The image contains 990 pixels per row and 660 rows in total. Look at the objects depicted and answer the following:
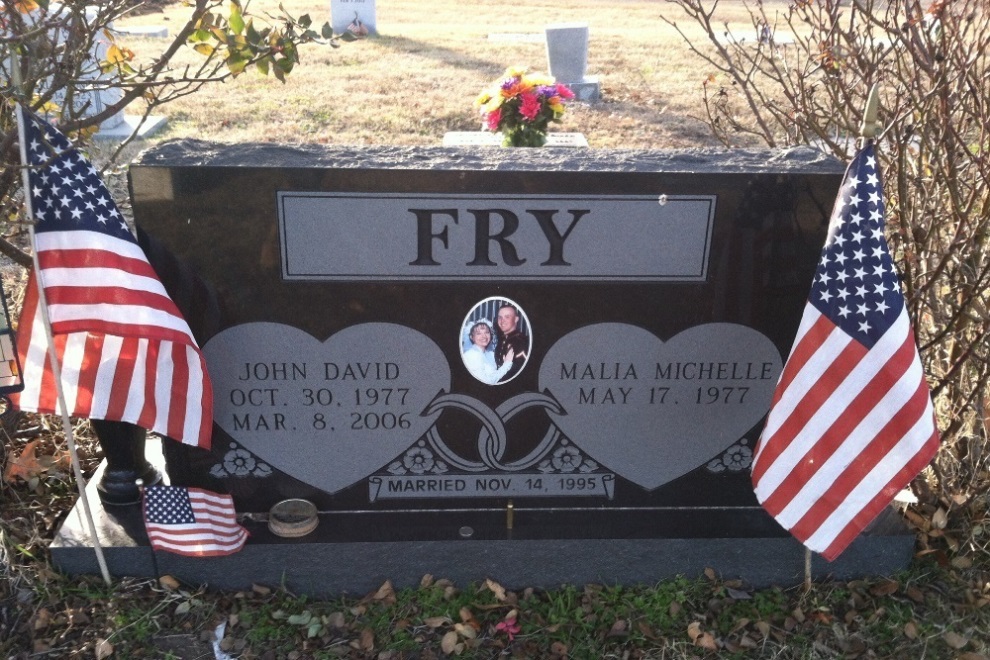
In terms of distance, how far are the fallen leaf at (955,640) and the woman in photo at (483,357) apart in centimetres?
186

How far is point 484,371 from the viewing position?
3.30 metres

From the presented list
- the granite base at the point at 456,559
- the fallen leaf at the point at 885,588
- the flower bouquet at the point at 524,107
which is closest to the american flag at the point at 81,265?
the granite base at the point at 456,559

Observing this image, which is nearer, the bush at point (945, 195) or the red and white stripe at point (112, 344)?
the red and white stripe at point (112, 344)

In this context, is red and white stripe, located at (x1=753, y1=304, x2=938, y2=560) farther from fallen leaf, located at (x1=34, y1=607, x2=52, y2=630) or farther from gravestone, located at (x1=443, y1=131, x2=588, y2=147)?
gravestone, located at (x1=443, y1=131, x2=588, y2=147)

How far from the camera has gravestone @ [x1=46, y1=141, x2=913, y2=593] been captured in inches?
118

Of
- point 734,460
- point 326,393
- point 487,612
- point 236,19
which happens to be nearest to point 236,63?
point 236,19

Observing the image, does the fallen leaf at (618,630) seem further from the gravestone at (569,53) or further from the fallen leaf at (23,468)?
the gravestone at (569,53)

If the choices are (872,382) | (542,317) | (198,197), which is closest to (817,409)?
(872,382)

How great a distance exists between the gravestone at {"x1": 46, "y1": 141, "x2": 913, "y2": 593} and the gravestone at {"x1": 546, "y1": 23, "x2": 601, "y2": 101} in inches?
402

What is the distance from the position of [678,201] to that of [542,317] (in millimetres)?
627

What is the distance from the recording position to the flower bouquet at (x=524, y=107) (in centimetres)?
778

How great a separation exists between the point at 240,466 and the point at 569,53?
36.1ft

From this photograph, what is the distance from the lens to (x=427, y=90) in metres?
12.6

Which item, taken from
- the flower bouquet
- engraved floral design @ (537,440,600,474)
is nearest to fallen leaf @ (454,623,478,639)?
engraved floral design @ (537,440,600,474)
